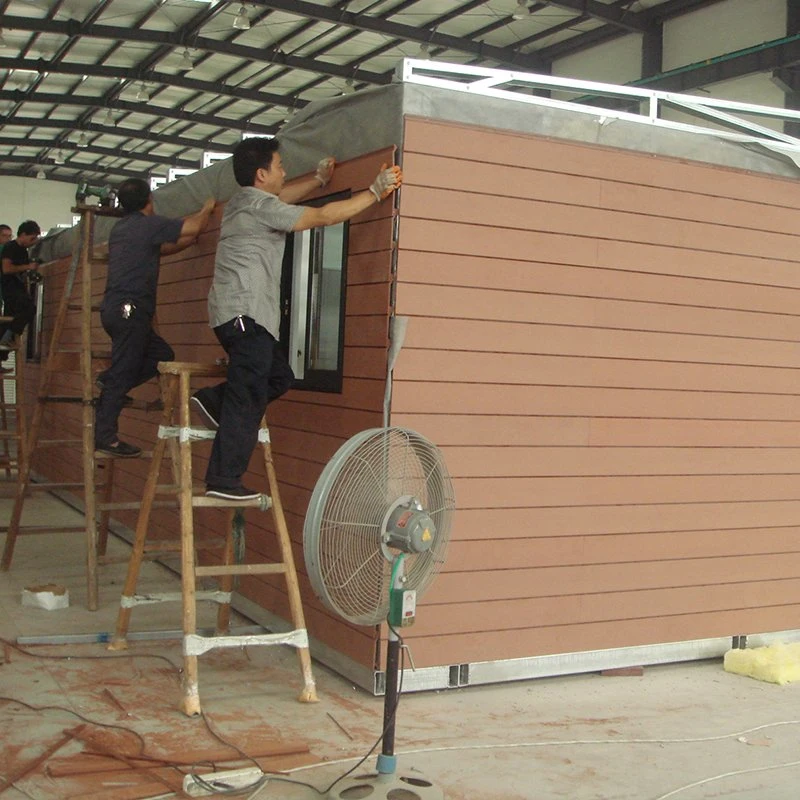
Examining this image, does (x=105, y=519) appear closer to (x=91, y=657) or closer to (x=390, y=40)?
(x=91, y=657)

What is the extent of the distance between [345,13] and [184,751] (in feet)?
39.6

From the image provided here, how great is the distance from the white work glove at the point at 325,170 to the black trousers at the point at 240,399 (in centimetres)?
80

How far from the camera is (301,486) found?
4758mm

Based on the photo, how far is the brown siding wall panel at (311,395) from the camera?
4.22 metres

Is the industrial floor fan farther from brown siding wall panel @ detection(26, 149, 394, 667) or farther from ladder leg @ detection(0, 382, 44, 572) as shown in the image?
ladder leg @ detection(0, 382, 44, 572)

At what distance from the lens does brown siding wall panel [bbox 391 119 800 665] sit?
4.27m

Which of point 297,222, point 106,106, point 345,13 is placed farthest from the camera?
point 106,106

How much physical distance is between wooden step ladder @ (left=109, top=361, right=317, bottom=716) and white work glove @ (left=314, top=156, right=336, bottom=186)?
0.94m

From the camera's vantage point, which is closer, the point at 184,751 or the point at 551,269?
the point at 184,751

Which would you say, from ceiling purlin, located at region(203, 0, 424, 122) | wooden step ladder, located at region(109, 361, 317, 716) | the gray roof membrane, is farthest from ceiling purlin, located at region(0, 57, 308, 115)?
wooden step ladder, located at region(109, 361, 317, 716)

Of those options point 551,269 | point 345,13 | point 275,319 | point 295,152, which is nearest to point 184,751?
point 275,319

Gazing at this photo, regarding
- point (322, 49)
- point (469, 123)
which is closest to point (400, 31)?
point (322, 49)

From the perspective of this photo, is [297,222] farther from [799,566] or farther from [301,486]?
[799,566]

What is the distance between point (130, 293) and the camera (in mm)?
5605
